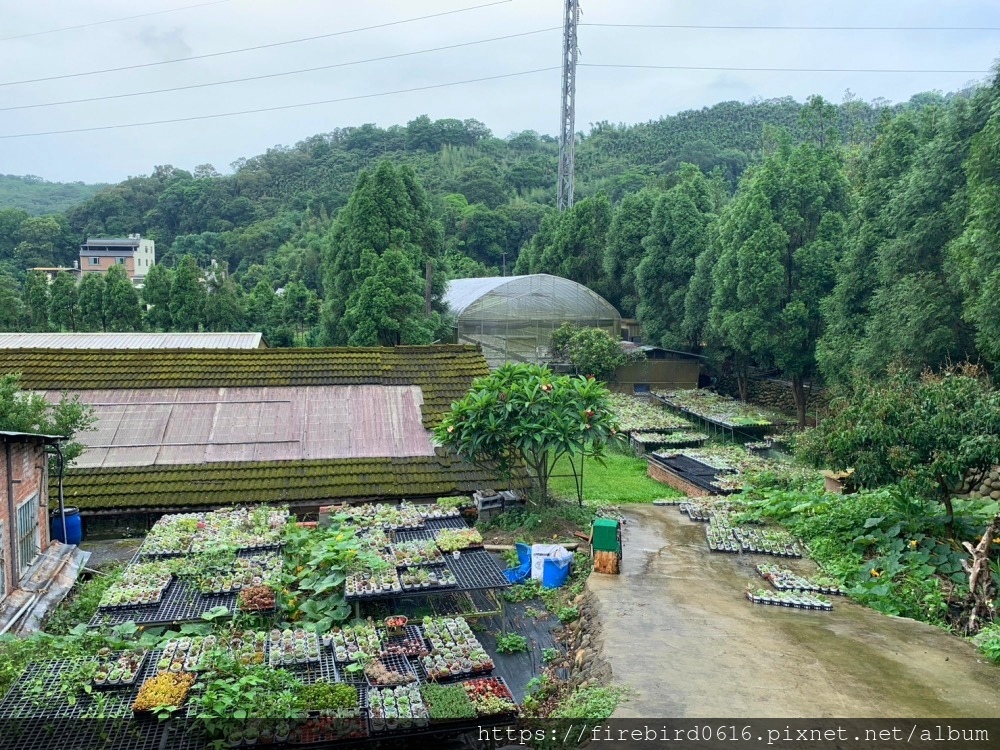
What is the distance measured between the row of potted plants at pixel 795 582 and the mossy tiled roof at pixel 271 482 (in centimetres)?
428

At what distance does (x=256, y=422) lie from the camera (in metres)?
13.4

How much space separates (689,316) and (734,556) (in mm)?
18722

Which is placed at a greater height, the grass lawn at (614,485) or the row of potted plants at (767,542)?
the row of potted plants at (767,542)

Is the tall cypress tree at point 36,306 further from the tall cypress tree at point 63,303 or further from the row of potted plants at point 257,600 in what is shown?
the row of potted plants at point 257,600

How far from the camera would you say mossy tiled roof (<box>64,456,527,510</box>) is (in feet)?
38.8

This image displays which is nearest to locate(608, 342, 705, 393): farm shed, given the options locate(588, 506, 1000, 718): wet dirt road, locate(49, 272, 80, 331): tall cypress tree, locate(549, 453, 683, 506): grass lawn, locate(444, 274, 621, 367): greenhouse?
locate(444, 274, 621, 367): greenhouse

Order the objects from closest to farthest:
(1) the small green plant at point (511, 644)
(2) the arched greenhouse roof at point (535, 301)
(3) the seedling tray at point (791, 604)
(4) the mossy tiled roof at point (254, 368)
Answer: (1) the small green plant at point (511, 644)
(3) the seedling tray at point (791, 604)
(4) the mossy tiled roof at point (254, 368)
(2) the arched greenhouse roof at point (535, 301)

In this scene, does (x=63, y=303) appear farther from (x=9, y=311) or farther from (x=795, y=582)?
(x=795, y=582)

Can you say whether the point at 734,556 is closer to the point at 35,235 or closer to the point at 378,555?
the point at 378,555

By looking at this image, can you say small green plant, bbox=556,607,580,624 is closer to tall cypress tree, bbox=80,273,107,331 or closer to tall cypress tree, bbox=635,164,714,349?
tall cypress tree, bbox=635,164,714,349

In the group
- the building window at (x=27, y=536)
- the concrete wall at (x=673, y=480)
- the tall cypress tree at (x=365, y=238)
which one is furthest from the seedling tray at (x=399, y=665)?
the tall cypress tree at (x=365, y=238)

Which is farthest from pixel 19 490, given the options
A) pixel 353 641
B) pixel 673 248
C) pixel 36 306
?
pixel 36 306

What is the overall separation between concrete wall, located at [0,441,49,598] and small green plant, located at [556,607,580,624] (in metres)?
6.24

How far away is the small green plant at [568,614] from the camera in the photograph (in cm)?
891
